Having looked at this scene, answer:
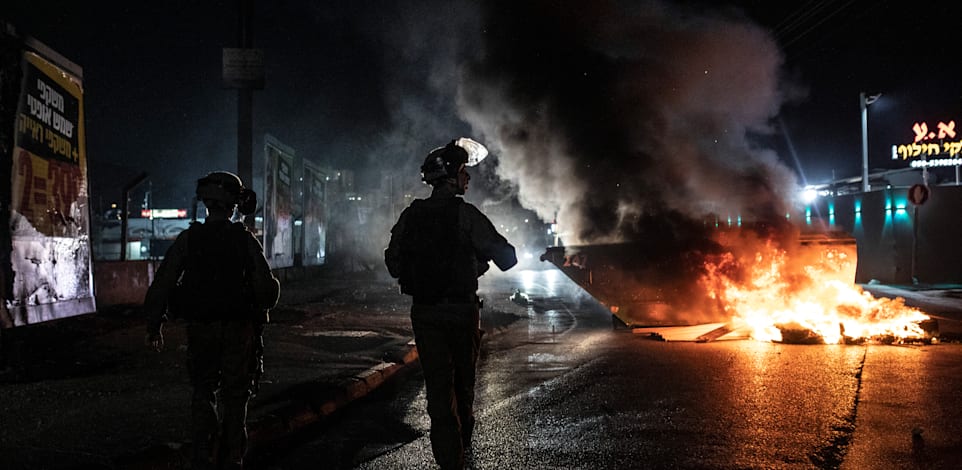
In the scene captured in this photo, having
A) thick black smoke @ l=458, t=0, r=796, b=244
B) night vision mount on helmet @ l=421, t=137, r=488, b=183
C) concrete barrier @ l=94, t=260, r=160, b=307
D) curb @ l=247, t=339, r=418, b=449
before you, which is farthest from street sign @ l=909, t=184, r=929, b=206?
night vision mount on helmet @ l=421, t=137, r=488, b=183

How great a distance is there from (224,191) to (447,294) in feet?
4.69

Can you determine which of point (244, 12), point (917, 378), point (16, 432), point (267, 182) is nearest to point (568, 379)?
point (917, 378)

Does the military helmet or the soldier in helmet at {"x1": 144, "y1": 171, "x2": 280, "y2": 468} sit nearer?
the soldier in helmet at {"x1": 144, "y1": 171, "x2": 280, "y2": 468}

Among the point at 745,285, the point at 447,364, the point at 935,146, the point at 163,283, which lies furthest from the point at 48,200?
the point at 935,146

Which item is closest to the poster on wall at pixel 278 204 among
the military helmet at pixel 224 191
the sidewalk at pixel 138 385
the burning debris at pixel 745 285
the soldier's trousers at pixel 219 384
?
the sidewalk at pixel 138 385

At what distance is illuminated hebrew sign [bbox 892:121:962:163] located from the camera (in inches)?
1334

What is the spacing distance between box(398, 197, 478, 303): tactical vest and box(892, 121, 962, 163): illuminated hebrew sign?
1438 inches

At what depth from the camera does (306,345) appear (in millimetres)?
8961

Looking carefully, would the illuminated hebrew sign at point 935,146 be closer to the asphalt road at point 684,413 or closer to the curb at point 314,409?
the asphalt road at point 684,413

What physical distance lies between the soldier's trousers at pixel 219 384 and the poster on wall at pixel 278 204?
16472 mm

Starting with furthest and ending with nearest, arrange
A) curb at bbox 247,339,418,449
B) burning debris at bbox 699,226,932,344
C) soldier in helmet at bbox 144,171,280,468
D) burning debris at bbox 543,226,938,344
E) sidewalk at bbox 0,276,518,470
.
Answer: burning debris at bbox 699,226,932,344 < burning debris at bbox 543,226,938,344 < curb at bbox 247,339,418,449 < sidewalk at bbox 0,276,518,470 < soldier in helmet at bbox 144,171,280,468

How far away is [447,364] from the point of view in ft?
12.5

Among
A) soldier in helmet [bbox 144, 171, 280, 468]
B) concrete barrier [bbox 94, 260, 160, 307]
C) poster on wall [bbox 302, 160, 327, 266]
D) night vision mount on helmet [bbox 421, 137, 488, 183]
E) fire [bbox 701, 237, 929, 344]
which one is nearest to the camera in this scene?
soldier in helmet [bbox 144, 171, 280, 468]

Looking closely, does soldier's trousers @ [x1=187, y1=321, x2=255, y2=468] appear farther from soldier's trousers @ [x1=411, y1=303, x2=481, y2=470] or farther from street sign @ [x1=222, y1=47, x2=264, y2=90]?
street sign @ [x1=222, y1=47, x2=264, y2=90]
